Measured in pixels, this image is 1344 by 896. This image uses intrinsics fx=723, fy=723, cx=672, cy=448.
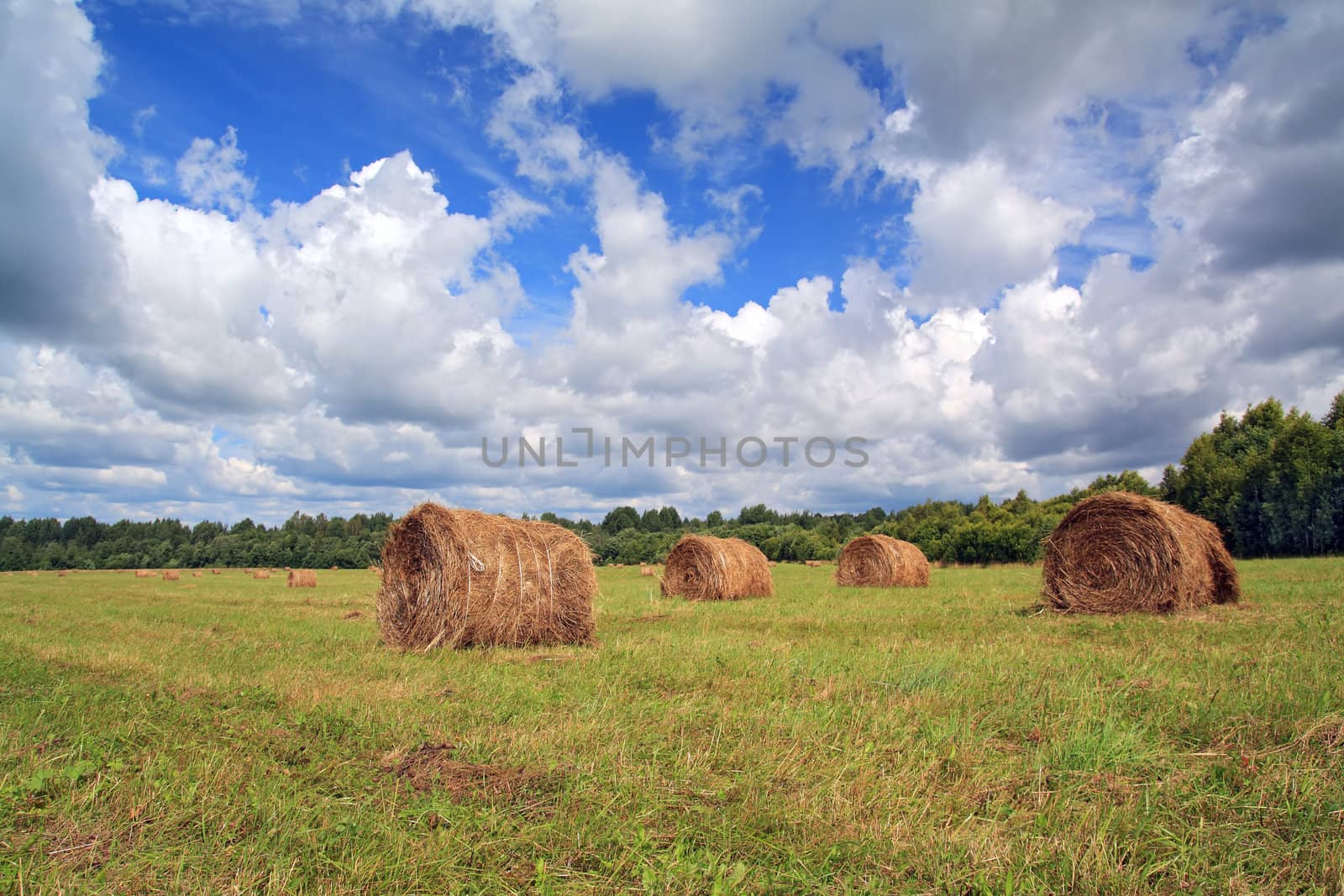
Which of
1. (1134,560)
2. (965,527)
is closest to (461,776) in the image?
(1134,560)

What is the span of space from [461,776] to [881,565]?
76.7ft

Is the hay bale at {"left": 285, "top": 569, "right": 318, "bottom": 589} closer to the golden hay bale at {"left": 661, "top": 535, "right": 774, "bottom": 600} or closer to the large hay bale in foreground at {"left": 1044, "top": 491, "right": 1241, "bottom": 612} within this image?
the golden hay bale at {"left": 661, "top": 535, "right": 774, "bottom": 600}

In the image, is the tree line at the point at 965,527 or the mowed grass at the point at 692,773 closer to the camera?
the mowed grass at the point at 692,773

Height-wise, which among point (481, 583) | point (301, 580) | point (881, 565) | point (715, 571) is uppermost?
point (481, 583)

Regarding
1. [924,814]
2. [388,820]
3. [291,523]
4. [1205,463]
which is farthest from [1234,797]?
[291,523]

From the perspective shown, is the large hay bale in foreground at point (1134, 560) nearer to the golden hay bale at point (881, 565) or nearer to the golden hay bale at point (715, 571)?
the golden hay bale at point (715, 571)

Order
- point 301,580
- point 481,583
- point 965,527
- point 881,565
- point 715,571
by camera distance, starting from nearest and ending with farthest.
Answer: point 481,583 → point 715,571 → point 881,565 → point 301,580 → point 965,527

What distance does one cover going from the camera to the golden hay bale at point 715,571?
20.9 metres

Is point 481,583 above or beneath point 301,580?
above

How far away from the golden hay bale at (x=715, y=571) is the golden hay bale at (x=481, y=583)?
9647 mm

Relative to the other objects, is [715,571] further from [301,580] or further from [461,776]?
[301,580]

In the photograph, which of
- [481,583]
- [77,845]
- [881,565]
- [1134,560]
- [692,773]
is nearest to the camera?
[77,845]

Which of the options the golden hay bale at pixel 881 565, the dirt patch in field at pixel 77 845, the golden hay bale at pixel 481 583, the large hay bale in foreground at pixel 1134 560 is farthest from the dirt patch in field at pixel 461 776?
the golden hay bale at pixel 881 565

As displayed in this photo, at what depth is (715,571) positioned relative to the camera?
21.1 m
